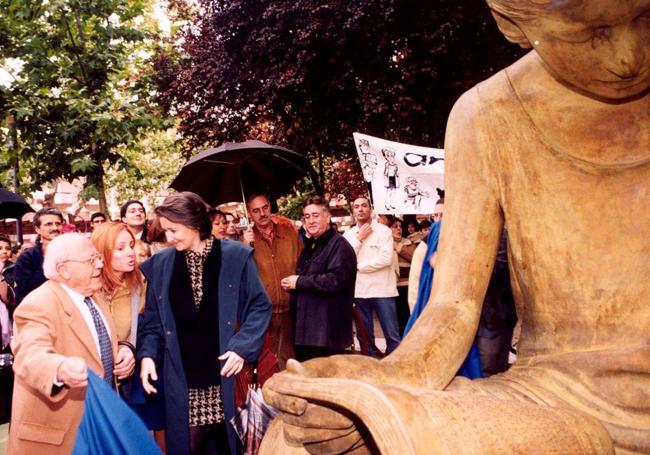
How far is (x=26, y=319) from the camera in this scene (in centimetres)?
391

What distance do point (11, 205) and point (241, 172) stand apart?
4.23 meters

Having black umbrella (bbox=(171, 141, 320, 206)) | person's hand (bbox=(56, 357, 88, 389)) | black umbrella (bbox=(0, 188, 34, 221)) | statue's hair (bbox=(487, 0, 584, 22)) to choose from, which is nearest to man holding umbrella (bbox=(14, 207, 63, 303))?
black umbrella (bbox=(171, 141, 320, 206))

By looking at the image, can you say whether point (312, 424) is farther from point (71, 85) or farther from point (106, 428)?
point (71, 85)

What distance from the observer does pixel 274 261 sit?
23.4ft

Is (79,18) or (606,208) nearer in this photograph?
(606,208)

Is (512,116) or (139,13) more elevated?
(139,13)

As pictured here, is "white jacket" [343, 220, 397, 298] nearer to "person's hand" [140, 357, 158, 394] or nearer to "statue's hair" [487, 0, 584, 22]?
"person's hand" [140, 357, 158, 394]

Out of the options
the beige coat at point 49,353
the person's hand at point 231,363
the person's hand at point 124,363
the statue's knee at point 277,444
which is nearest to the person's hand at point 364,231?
the person's hand at point 231,363

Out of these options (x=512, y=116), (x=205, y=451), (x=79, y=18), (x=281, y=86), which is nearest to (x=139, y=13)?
(x=79, y=18)

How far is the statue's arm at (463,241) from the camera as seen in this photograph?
5.62 ft

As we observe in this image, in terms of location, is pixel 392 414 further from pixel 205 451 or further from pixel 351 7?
pixel 351 7

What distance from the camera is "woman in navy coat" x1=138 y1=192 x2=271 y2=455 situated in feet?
15.0

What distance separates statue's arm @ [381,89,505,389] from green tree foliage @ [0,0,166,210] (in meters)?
8.82

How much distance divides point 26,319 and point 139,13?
25.9ft
